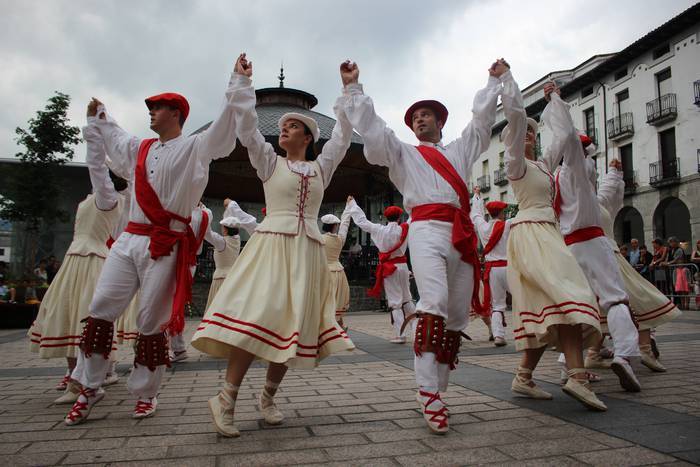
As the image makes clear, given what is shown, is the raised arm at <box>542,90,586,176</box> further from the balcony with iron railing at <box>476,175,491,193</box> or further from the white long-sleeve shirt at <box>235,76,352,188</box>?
the balcony with iron railing at <box>476,175,491,193</box>

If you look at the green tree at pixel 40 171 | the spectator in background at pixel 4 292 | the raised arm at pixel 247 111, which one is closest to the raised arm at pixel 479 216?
the raised arm at pixel 247 111

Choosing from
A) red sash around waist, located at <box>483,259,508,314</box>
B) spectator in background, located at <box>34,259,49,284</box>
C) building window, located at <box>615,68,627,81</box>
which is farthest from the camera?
building window, located at <box>615,68,627,81</box>

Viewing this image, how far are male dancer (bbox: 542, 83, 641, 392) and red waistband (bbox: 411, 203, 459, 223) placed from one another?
1.26 meters

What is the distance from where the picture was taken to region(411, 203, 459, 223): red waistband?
3.36 m

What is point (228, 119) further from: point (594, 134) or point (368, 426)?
point (594, 134)

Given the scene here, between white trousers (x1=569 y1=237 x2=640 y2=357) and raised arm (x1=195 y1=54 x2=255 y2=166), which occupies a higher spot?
raised arm (x1=195 y1=54 x2=255 y2=166)

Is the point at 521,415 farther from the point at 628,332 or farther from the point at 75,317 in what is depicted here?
the point at 75,317

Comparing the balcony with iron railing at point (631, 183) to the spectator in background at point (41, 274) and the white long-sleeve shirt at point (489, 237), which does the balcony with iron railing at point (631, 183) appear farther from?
the spectator in background at point (41, 274)

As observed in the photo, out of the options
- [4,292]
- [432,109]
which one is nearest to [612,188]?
[432,109]

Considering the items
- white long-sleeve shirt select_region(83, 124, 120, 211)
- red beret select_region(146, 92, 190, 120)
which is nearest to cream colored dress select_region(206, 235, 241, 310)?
white long-sleeve shirt select_region(83, 124, 120, 211)

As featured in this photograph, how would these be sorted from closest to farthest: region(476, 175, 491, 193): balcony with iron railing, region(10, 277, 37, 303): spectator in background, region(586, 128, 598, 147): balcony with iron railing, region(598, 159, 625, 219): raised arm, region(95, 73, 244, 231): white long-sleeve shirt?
1. region(95, 73, 244, 231): white long-sleeve shirt
2. region(598, 159, 625, 219): raised arm
3. region(10, 277, 37, 303): spectator in background
4. region(586, 128, 598, 147): balcony with iron railing
5. region(476, 175, 491, 193): balcony with iron railing

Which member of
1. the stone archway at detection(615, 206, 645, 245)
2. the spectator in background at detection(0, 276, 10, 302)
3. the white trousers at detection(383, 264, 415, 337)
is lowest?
the spectator in background at detection(0, 276, 10, 302)

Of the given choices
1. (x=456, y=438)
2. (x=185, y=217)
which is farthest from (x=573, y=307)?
(x=185, y=217)

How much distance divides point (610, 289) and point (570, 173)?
1.00m
